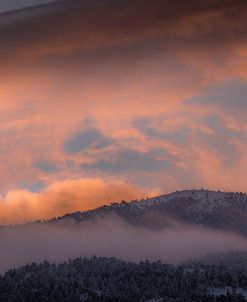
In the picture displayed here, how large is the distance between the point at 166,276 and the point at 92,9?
41541mm

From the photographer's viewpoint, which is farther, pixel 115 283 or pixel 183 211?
pixel 183 211

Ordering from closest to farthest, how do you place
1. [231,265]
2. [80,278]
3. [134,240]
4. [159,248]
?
[80,278], [231,265], [159,248], [134,240]

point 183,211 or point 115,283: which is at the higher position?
point 183,211

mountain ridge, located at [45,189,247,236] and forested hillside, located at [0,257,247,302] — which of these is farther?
mountain ridge, located at [45,189,247,236]

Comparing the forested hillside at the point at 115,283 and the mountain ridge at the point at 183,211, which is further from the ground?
the mountain ridge at the point at 183,211

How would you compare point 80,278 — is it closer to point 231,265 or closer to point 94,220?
point 231,265

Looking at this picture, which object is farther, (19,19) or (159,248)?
(159,248)

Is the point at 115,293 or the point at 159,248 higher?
the point at 159,248

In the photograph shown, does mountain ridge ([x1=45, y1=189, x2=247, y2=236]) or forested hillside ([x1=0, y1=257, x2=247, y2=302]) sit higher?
mountain ridge ([x1=45, y1=189, x2=247, y2=236])

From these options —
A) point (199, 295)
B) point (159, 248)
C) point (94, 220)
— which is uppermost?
point (94, 220)

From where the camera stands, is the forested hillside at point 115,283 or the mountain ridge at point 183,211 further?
the mountain ridge at point 183,211

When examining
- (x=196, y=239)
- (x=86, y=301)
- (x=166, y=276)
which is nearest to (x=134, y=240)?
→ (x=196, y=239)

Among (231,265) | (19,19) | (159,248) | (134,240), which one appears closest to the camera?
(19,19)

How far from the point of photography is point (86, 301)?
1462 inches
